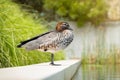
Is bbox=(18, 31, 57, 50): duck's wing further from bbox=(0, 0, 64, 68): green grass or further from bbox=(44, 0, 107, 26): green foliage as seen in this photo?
bbox=(44, 0, 107, 26): green foliage

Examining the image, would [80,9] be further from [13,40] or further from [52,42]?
[52,42]

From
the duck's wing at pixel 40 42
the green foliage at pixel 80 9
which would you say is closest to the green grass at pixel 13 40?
the duck's wing at pixel 40 42

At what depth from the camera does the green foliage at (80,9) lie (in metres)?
16.1

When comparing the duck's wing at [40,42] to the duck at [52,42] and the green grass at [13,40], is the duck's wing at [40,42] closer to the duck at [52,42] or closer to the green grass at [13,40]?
the duck at [52,42]

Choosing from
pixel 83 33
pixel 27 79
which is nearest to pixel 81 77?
pixel 27 79

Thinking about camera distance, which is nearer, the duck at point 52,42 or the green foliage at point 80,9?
the duck at point 52,42

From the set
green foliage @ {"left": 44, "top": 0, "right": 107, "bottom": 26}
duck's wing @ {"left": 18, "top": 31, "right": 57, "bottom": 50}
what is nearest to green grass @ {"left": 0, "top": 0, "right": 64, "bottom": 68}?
duck's wing @ {"left": 18, "top": 31, "right": 57, "bottom": 50}

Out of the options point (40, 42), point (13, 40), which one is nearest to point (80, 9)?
point (13, 40)

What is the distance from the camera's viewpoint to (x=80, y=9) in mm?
16047

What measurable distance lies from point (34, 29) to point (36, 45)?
2678 mm

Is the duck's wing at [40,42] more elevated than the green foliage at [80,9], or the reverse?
the green foliage at [80,9]

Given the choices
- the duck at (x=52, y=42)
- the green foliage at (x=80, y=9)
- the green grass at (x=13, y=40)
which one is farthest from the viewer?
the green foliage at (x=80, y=9)

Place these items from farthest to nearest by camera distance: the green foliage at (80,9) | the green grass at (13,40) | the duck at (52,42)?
the green foliage at (80,9) → the green grass at (13,40) → the duck at (52,42)

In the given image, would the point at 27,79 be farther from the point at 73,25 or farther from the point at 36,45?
the point at 73,25
